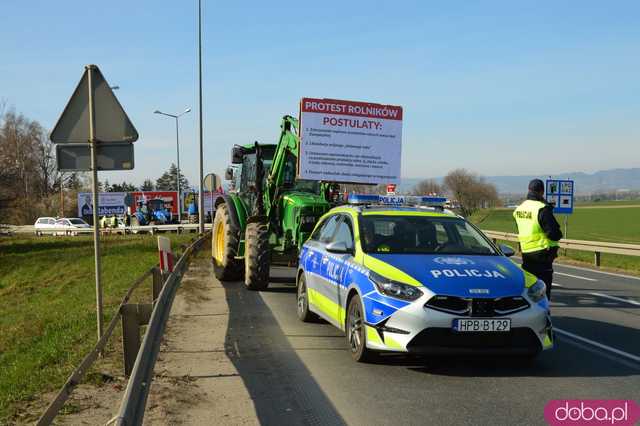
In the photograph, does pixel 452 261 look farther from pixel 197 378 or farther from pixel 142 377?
pixel 142 377

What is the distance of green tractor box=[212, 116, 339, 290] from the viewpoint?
40.3ft

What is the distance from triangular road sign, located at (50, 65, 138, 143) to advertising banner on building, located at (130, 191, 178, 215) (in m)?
49.0

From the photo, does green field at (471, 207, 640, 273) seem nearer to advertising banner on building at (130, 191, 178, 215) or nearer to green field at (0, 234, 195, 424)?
green field at (0, 234, 195, 424)

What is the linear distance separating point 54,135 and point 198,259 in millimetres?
13612

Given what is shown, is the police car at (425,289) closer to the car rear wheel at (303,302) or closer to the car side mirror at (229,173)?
the car rear wheel at (303,302)

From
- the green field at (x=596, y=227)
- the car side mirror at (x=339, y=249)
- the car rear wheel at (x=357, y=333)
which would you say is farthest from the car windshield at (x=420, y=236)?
the green field at (x=596, y=227)

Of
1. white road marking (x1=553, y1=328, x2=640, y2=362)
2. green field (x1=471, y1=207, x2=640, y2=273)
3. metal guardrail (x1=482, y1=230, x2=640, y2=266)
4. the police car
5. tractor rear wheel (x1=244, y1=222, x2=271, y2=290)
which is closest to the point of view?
the police car

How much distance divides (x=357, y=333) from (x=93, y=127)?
3451mm

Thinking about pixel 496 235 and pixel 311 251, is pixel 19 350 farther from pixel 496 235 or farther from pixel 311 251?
pixel 496 235

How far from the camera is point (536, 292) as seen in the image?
22.0ft

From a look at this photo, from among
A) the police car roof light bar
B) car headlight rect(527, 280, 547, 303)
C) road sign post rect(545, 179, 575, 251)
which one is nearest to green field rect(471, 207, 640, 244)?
road sign post rect(545, 179, 575, 251)

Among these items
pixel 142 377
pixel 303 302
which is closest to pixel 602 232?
pixel 303 302

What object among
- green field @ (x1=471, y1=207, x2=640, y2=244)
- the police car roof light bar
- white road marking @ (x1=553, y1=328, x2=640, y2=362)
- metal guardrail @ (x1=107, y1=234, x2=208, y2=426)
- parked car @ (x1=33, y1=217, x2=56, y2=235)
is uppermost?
the police car roof light bar

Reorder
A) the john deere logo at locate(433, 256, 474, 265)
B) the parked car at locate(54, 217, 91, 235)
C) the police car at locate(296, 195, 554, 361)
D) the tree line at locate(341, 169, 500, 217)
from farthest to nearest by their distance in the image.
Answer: the tree line at locate(341, 169, 500, 217) < the parked car at locate(54, 217, 91, 235) < the john deere logo at locate(433, 256, 474, 265) < the police car at locate(296, 195, 554, 361)
